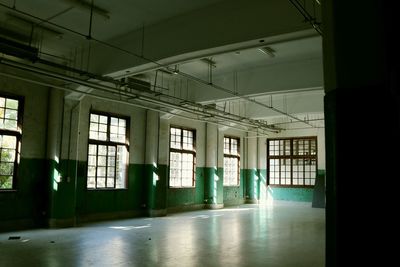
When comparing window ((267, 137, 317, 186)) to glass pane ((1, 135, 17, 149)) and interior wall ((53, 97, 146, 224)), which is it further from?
glass pane ((1, 135, 17, 149))

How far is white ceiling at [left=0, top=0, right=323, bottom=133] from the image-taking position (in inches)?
221

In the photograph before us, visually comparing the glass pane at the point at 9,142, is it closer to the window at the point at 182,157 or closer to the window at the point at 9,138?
the window at the point at 9,138

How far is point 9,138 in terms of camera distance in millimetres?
7789

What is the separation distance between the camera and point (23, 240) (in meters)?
6.51

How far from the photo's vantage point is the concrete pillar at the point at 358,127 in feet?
3.74

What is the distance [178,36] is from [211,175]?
7693 mm

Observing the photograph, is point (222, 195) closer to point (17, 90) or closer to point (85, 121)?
point (85, 121)

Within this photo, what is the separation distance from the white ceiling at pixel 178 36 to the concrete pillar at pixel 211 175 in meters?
4.11

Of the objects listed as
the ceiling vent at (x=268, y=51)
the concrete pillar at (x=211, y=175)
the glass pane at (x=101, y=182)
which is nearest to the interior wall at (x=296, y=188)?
the concrete pillar at (x=211, y=175)

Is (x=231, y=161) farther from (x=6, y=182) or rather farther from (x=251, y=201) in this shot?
(x=6, y=182)

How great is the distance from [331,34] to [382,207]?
65 cm

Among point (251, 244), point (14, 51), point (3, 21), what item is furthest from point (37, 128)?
point (251, 244)

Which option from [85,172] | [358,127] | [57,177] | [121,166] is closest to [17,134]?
[57,177]

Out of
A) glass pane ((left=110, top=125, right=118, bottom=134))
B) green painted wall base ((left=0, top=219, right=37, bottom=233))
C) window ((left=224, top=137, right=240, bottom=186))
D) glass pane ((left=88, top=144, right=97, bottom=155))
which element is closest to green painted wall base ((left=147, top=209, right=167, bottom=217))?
glass pane ((left=88, top=144, right=97, bottom=155))
